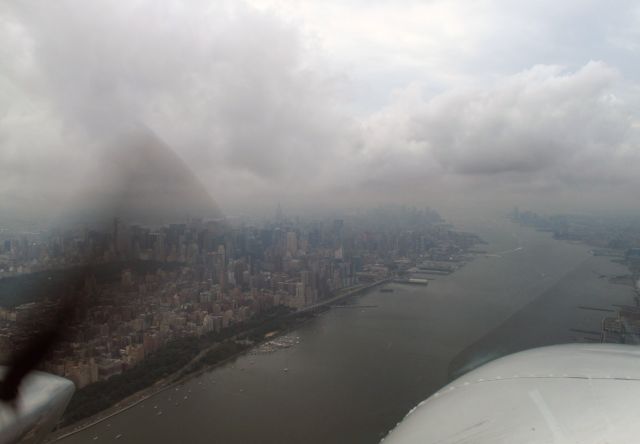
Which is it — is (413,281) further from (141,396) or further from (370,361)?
(141,396)

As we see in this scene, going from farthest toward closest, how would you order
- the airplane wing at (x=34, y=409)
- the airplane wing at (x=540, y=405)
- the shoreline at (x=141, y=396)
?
the shoreline at (x=141, y=396)
the airplane wing at (x=34, y=409)
the airplane wing at (x=540, y=405)

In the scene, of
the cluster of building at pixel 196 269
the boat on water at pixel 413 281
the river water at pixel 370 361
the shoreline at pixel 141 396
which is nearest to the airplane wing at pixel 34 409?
the shoreline at pixel 141 396

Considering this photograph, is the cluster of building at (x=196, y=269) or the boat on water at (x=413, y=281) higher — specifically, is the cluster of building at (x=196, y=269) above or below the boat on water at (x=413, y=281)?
above

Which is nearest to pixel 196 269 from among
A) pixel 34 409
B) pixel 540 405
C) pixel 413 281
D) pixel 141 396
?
pixel 141 396

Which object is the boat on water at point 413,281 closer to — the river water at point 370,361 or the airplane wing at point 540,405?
the river water at point 370,361

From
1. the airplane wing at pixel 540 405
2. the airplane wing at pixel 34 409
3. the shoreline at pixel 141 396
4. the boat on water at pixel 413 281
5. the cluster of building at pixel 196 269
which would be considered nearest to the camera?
the airplane wing at pixel 540 405
